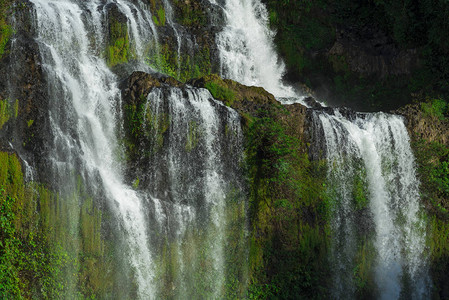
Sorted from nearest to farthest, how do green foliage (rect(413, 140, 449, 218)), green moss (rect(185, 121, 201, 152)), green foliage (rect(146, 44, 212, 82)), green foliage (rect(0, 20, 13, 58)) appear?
green foliage (rect(0, 20, 13, 58))
green moss (rect(185, 121, 201, 152))
green foliage (rect(413, 140, 449, 218))
green foliage (rect(146, 44, 212, 82))

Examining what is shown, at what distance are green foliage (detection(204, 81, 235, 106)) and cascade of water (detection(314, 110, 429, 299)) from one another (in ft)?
7.62

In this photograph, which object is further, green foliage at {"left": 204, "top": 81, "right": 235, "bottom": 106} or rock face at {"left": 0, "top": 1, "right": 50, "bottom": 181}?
green foliage at {"left": 204, "top": 81, "right": 235, "bottom": 106}

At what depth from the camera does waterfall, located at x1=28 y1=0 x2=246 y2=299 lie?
13.2 meters

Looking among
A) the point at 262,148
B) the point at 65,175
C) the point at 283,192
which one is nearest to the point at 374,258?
the point at 283,192

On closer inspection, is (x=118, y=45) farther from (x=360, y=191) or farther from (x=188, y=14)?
(x=360, y=191)

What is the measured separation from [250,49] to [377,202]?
23.2 feet

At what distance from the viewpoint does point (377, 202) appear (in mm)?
16109

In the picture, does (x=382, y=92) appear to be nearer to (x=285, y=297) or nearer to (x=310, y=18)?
(x=310, y=18)

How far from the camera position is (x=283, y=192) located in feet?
48.3

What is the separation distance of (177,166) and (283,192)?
270 cm

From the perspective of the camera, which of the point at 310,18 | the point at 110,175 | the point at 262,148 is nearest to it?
the point at 110,175

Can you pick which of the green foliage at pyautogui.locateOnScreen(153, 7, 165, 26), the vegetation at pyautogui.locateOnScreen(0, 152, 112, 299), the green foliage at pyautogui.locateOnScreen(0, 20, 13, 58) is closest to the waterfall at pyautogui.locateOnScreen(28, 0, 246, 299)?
the vegetation at pyautogui.locateOnScreen(0, 152, 112, 299)

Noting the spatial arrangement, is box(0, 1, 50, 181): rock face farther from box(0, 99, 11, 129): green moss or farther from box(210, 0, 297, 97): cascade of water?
box(210, 0, 297, 97): cascade of water

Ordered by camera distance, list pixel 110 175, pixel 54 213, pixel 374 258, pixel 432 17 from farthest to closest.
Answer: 1. pixel 432 17
2. pixel 374 258
3. pixel 110 175
4. pixel 54 213
